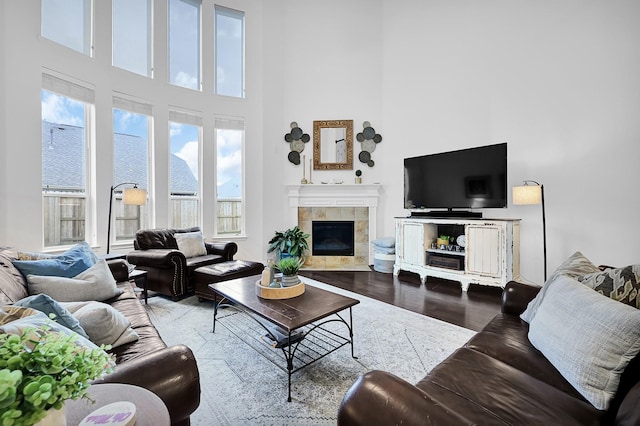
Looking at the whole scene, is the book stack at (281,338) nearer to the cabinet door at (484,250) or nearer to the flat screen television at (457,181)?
the cabinet door at (484,250)

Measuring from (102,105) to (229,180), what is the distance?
213 centimetres

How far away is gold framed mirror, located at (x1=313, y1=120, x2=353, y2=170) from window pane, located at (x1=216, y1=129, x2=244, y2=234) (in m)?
1.45

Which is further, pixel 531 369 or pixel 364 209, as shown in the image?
pixel 364 209

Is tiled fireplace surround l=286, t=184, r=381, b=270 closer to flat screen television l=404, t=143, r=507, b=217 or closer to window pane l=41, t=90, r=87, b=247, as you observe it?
flat screen television l=404, t=143, r=507, b=217

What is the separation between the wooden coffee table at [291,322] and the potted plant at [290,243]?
2.34 metres

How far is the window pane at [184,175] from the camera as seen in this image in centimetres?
488

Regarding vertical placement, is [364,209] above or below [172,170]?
A: below

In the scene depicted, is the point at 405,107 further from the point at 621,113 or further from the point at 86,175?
the point at 86,175

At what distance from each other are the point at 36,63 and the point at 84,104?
648 millimetres

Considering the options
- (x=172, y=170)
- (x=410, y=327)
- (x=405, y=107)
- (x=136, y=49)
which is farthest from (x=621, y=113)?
(x=136, y=49)

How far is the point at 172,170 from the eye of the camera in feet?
16.0

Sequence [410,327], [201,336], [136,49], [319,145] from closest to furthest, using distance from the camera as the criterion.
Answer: [201,336] → [410,327] → [136,49] → [319,145]

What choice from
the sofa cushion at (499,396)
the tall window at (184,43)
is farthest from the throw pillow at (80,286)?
the tall window at (184,43)

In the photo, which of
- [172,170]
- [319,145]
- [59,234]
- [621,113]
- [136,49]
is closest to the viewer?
[621,113]
